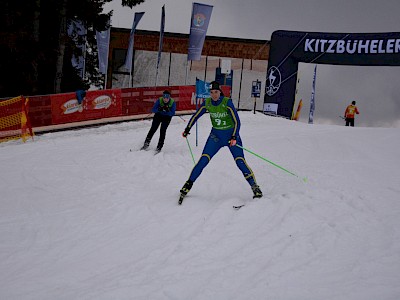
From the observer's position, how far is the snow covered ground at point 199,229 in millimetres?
3484

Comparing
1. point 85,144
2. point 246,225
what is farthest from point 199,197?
point 85,144

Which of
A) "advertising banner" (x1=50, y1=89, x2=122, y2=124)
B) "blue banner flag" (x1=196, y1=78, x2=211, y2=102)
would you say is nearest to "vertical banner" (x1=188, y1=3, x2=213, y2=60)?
"blue banner flag" (x1=196, y1=78, x2=211, y2=102)

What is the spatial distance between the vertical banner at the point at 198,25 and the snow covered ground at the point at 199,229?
1288 centimetres

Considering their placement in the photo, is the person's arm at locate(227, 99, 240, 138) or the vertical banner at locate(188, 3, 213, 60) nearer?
the person's arm at locate(227, 99, 240, 138)

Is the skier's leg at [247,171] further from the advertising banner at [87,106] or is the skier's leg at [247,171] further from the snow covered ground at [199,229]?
the advertising banner at [87,106]

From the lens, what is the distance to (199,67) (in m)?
28.8

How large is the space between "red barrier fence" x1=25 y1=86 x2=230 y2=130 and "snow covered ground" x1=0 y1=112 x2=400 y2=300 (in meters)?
→ 4.62

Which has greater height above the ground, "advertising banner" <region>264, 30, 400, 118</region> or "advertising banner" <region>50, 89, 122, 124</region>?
"advertising banner" <region>264, 30, 400, 118</region>

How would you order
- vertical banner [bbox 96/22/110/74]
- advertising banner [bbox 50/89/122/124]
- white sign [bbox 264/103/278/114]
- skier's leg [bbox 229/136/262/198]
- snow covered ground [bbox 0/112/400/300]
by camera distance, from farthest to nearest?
vertical banner [bbox 96/22/110/74]
white sign [bbox 264/103/278/114]
advertising banner [bbox 50/89/122/124]
skier's leg [bbox 229/136/262/198]
snow covered ground [bbox 0/112/400/300]

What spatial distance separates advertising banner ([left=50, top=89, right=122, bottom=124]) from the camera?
13.9m

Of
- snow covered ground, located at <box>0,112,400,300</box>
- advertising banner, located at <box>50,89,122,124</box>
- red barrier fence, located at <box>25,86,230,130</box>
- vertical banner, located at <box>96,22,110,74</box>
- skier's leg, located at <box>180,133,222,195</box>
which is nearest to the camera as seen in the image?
snow covered ground, located at <box>0,112,400,300</box>

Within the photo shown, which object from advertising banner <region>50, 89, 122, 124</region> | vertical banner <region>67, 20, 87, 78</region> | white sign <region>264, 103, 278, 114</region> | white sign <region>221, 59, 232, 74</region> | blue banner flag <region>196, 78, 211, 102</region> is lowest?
advertising banner <region>50, 89, 122, 124</region>

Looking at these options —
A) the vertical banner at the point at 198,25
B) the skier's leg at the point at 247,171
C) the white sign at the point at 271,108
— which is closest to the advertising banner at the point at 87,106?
the vertical banner at the point at 198,25

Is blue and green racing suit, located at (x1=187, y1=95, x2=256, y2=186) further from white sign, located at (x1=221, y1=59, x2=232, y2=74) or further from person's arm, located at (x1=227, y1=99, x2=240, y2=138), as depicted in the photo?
white sign, located at (x1=221, y1=59, x2=232, y2=74)
